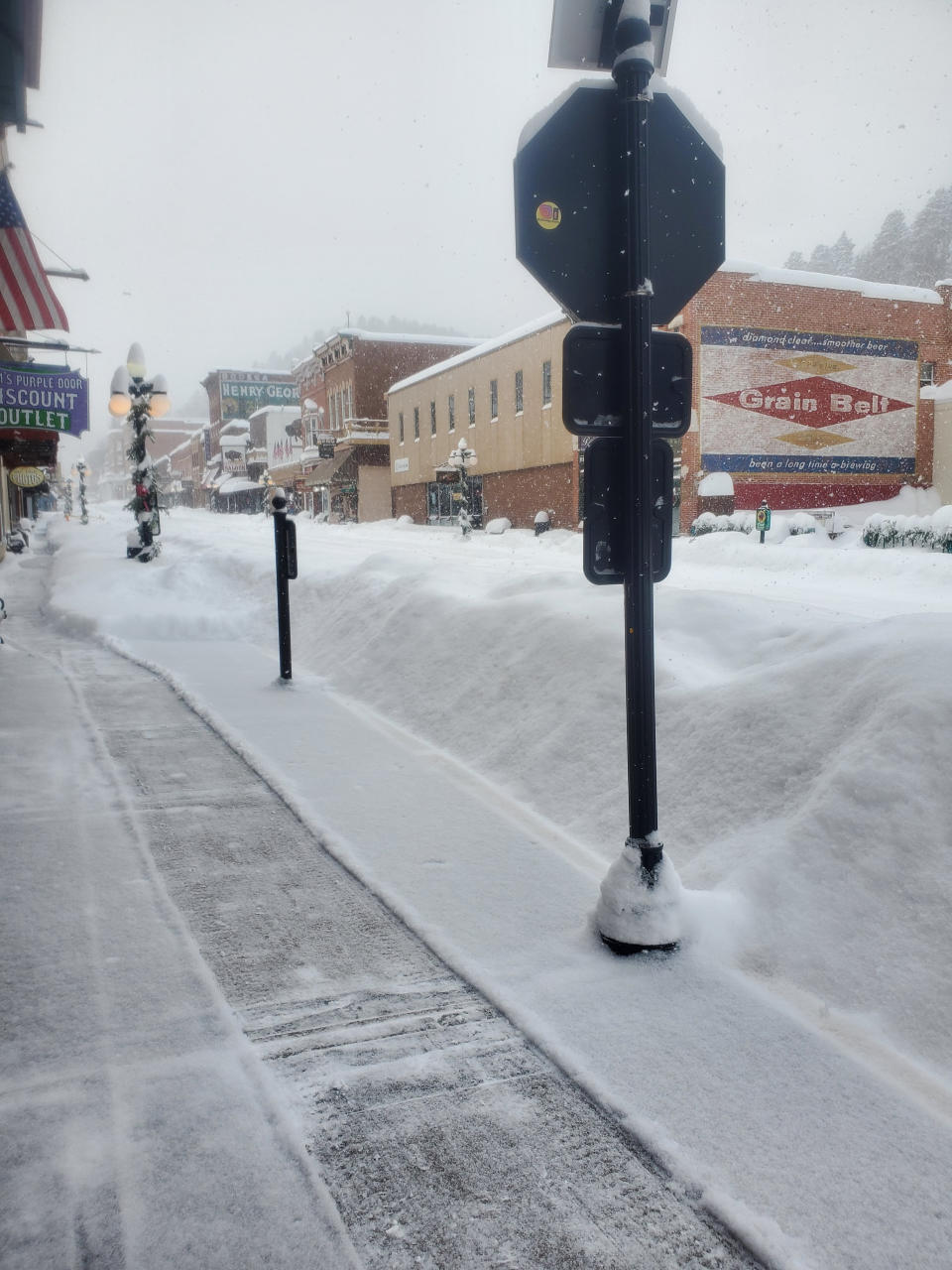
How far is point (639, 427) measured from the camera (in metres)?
3.21

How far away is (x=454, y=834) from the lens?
4.54m

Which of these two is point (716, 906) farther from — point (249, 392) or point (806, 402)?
point (249, 392)

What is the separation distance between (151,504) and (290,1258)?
2036cm

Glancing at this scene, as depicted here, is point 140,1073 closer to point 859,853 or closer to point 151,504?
point 859,853

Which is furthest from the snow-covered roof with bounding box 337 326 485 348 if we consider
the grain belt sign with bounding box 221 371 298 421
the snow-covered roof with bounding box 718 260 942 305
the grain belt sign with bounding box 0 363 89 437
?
the grain belt sign with bounding box 0 363 89 437

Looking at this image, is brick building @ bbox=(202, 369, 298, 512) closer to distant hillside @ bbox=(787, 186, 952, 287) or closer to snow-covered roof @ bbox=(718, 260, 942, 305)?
distant hillside @ bbox=(787, 186, 952, 287)

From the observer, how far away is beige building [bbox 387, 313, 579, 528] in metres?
32.7

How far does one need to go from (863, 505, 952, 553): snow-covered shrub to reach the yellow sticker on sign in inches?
698

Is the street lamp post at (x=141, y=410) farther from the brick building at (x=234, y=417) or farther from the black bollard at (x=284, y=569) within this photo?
the brick building at (x=234, y=417)

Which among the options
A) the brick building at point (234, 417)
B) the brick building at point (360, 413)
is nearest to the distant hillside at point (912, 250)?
the brick building at point (360, 413)

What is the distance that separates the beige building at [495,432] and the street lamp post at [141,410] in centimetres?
1324

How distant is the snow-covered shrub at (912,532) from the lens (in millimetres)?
18500

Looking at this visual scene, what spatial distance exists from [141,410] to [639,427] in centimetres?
1976

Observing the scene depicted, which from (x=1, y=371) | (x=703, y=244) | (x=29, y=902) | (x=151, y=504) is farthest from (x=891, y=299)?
(x=29, y=902)
